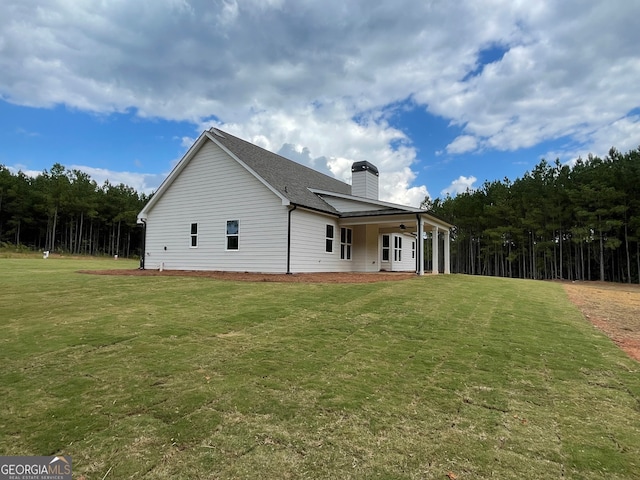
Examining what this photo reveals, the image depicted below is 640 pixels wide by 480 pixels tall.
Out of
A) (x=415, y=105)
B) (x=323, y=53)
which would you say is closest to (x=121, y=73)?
(x=323, y=53)

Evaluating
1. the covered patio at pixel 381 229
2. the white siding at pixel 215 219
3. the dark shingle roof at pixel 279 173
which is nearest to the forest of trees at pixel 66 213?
the white siding at pixel 215 219

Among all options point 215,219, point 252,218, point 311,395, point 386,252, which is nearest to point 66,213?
point 215,219

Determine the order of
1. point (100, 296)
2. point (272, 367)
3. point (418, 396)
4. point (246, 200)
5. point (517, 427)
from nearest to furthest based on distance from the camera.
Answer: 1. point (517, 427)
2. point (418, 396)
3. point (272, 367)
4. point (100, 296)
5. point (246, 200)

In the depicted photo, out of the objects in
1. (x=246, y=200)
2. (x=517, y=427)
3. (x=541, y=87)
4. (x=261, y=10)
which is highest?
(x=261, y=10)

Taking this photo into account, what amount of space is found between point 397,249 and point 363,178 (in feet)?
23.8

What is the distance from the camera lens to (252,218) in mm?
16391

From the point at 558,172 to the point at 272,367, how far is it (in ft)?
135

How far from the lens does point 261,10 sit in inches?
544

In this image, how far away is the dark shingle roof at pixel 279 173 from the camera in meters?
16.5

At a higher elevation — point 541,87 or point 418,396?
point 541,87

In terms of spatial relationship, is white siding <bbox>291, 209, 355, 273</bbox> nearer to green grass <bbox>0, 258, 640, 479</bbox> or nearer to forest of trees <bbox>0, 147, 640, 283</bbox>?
green grass <bbox>0, 258, 640, 479</bbox>

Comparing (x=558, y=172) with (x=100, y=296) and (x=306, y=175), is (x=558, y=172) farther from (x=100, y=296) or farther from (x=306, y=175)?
(x=100, y=296)

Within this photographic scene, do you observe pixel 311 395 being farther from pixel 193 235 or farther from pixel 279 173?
pixel 279 173

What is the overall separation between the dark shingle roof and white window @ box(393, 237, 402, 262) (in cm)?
743
